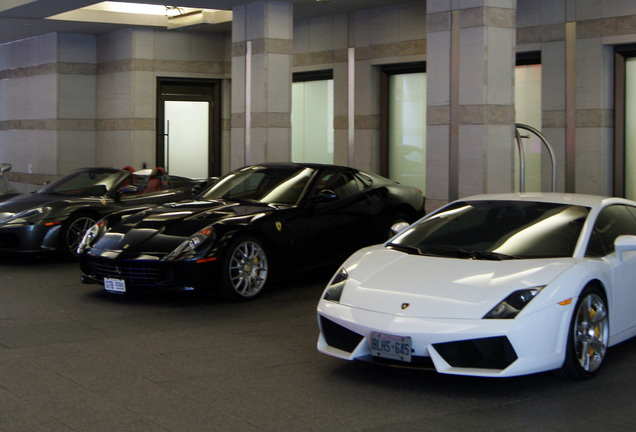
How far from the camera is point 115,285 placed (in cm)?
790

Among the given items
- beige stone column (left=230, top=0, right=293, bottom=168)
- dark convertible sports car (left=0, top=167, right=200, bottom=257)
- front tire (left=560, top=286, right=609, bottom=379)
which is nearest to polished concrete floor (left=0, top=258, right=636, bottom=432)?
front tire (left=560, top=286, right=609, bottom=379)

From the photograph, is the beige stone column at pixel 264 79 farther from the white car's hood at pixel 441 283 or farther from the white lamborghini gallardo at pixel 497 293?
the white car's hood at pixel 441 283

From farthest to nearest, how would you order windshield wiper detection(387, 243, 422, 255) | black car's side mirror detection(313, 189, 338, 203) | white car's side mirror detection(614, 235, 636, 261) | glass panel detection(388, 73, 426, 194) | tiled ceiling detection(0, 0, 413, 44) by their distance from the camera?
glass panel detection(388, 73, 426, 194)
tiled ceiling detection(0, 0, 413, 44)
black car's side mirror detection(313, 189, 338, 203)
windshield wiper detection(387, 243, 422, 255)
white car's side mirror detection(614, 235, 636, 261)

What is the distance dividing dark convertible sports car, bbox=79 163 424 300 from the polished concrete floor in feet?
1.96

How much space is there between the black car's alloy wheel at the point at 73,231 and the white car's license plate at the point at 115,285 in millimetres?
2985

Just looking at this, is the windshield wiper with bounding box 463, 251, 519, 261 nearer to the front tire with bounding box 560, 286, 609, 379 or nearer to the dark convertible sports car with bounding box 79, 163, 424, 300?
the front tire with bounding box 560, 286, 609, 379

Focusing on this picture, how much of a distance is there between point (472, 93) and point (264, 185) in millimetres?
3457

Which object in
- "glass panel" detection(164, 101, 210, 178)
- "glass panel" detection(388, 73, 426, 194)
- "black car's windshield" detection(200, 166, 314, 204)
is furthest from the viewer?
"glass panel" detection(164, 101, 210, 178)

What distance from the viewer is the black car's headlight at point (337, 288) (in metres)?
5.50

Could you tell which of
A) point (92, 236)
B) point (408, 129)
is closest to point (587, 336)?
point (92, 236)

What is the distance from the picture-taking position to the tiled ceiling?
15.0 metres

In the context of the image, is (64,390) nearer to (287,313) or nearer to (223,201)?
(287,313)

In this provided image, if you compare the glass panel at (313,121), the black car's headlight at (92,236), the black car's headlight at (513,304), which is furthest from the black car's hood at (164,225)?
the glass panel at (313,121)

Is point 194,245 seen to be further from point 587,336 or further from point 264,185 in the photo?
point 587,336
